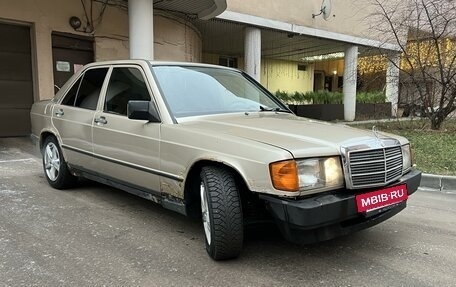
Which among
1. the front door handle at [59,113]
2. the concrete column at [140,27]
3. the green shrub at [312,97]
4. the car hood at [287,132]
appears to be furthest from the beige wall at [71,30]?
the car hood at [287,132]

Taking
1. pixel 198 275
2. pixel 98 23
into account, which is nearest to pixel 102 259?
pixel 198 275

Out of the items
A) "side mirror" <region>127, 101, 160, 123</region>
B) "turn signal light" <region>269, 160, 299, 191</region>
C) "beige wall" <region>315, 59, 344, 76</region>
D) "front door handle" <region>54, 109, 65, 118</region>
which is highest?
"beige wall" <region>315, 59, 344, 76</region>

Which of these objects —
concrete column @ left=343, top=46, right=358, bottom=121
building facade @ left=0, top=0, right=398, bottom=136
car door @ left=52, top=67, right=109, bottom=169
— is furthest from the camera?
concrete column @ left=343, top=46, right=358, bottom=121

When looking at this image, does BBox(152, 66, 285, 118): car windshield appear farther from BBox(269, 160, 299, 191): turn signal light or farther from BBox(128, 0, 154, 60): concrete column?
BBox(128, 0, 154, 60): concrete column

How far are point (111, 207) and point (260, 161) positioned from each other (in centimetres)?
248

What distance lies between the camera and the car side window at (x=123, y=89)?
14.1 ft

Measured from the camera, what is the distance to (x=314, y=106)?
57.4 feet

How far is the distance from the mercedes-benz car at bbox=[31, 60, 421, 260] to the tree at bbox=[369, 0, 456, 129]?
27.8 ft

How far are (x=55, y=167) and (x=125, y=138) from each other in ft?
6.22

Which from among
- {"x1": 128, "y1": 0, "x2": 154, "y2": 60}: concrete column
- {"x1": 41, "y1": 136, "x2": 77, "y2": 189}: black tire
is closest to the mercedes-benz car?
{"x1": 41, "y1": 136, "x2": 77, "y2": 189}: black tire

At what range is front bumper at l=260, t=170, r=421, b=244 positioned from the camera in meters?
2.95

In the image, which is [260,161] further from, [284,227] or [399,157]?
[399,157]

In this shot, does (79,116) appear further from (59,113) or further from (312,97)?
(312,97)

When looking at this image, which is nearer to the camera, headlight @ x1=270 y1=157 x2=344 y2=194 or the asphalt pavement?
headlight @ x1=270 y1=157 x2=344 y2=194
